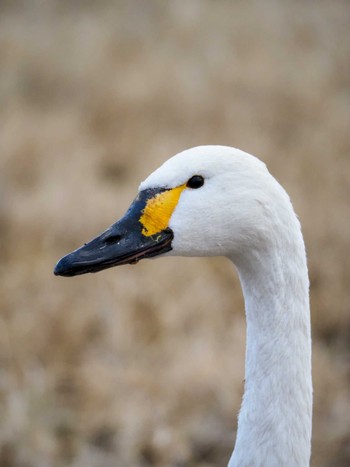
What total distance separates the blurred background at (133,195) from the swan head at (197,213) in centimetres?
169

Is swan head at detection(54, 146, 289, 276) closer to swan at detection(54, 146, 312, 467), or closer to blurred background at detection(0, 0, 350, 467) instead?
swan at detection(54, 146, 312, 467)

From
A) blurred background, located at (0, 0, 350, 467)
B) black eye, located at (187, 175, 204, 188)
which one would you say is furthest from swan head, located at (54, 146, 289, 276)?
blurred background, located at (0, 0, 350, 467)

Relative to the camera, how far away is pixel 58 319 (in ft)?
13.4

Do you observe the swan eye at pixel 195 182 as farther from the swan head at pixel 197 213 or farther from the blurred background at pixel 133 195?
the blurred background at pixel 133 195

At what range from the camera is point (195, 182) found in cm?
177

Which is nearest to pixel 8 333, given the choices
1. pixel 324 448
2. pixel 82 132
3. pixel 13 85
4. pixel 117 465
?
pixel 117 465

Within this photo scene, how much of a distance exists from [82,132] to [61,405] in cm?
340

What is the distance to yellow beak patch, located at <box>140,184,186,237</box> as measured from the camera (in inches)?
70.2

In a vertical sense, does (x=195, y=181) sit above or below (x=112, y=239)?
above

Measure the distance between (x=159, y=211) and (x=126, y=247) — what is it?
0.40ft

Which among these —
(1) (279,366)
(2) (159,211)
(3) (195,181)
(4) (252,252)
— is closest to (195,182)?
(3) (195,181)

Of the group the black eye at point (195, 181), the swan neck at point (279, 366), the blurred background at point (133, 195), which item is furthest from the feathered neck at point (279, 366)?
the blurred background at point (133, 195)

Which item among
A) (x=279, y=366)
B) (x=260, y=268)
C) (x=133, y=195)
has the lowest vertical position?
(x=279, y=366)

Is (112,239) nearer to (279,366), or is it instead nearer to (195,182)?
(195,182)
